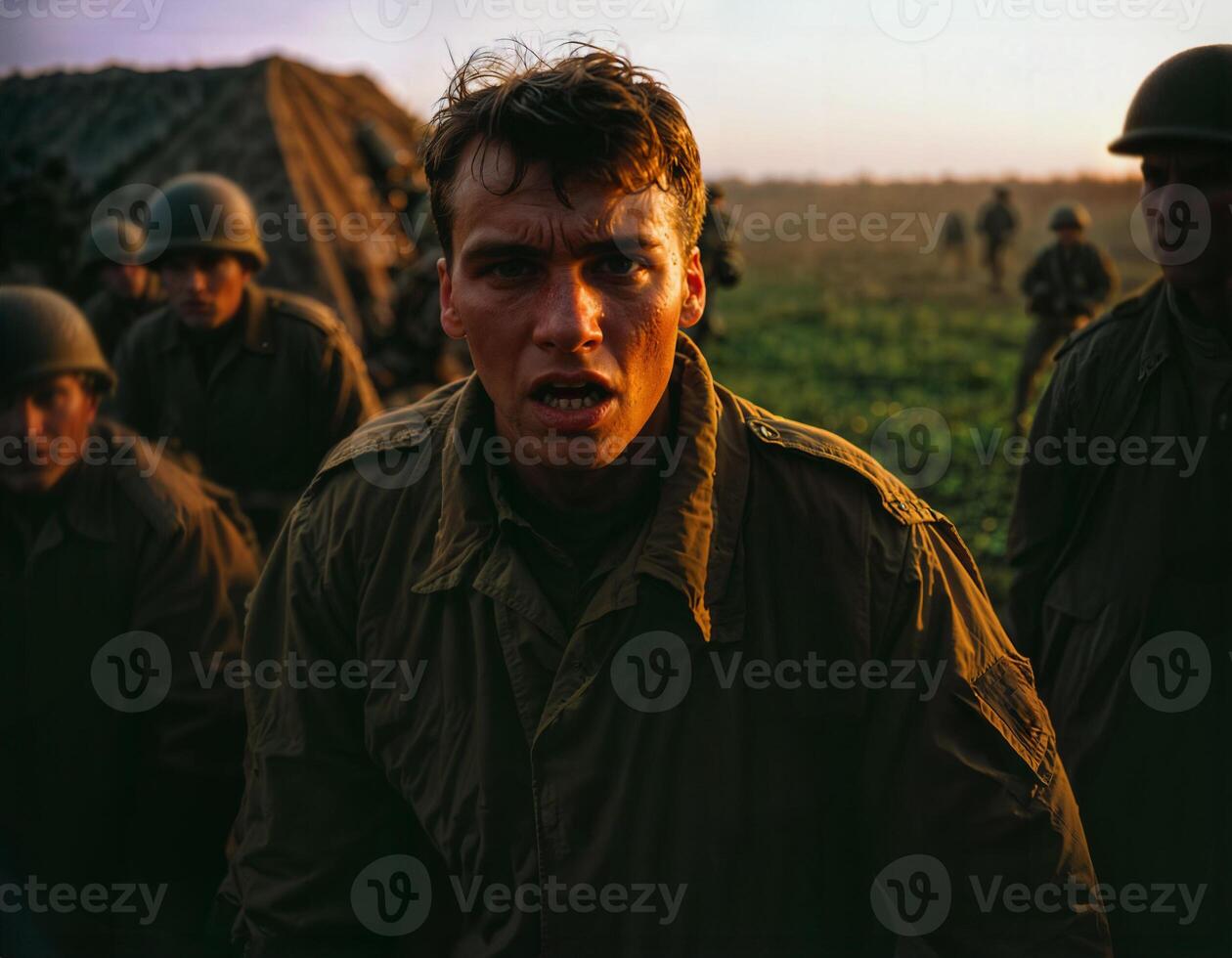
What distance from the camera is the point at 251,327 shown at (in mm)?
5734

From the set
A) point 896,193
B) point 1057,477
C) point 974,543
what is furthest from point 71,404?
point 896,193

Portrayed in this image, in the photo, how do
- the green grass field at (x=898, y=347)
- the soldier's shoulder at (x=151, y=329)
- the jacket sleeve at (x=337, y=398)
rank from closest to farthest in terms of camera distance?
the jacket sleeve at (x=337, y=398)
the soldier's shoulder at (x=151, y=329)
the green grass field at (x=898, y=347)

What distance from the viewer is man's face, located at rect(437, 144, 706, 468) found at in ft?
6.94

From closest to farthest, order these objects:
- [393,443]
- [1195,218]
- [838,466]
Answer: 1. [838,466]
2. [393,443]
3. [1195,218]

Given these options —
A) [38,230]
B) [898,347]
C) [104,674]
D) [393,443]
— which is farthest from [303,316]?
[898,347]

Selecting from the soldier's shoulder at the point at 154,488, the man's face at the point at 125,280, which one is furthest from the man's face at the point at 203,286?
the man's face at the point at 125,280

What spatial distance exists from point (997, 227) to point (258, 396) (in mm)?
19679

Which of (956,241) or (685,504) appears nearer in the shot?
(685,504)

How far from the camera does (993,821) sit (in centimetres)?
199

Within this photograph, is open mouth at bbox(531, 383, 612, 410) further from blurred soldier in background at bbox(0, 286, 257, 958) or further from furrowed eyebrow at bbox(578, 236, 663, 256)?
blurred soldier in background at bbox(0, 286, 257, 958)

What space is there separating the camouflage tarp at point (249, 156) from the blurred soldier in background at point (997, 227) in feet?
38.9

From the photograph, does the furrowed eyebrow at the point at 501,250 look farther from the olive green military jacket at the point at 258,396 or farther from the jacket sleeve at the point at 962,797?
the olive green military jacket at the point at 258,396

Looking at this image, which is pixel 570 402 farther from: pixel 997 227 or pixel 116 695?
pixel 997 227

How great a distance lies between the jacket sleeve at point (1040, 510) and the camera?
11.9 feet
